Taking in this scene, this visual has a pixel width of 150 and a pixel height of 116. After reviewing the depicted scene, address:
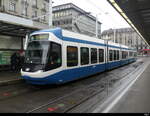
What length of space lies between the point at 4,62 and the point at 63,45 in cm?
730

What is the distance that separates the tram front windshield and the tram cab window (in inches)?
9.7

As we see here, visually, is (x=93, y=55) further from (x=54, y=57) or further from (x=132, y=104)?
(x=132, y=104)

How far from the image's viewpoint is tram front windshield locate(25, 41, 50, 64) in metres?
7.69

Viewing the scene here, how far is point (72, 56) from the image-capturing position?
916 centimetres

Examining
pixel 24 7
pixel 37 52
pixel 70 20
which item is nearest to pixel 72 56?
pixel 37 52

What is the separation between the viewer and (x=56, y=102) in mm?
6109

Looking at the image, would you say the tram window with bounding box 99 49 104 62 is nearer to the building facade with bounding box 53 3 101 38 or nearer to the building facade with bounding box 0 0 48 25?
the building facade with bounding box 0 0 48 25

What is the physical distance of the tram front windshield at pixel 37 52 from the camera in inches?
303

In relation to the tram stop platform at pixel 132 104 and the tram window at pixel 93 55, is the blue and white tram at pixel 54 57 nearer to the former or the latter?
the tram window at pixel 93 55

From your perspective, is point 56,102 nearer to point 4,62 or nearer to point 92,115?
point 92,115

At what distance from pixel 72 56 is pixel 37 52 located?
84.8 inches

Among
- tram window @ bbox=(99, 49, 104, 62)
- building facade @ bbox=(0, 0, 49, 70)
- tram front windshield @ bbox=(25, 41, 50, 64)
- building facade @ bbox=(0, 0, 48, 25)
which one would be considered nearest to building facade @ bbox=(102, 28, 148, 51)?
building facade @ bbox=(0, 0, 48, 25)

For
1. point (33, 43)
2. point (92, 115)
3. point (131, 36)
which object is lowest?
point (92, 115)

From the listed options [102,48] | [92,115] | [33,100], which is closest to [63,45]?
[33,100]
